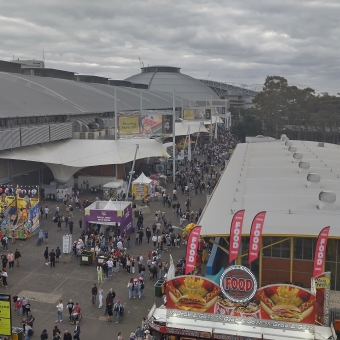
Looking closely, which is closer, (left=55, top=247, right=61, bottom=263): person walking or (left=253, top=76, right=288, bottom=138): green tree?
(left=55, top=247, right=61, bottom=263): person walking

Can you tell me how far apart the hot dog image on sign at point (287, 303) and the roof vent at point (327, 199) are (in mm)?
6045

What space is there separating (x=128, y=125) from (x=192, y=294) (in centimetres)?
2618

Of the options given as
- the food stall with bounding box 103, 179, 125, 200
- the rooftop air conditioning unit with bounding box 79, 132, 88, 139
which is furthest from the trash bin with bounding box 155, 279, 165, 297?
the rooftop air conditioning unit with bounding box 79, 132, 88, 139

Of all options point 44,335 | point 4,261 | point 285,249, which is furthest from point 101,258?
point 285,249

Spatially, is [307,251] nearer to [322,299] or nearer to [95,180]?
[322,299]

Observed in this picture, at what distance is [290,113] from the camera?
72.9 metres

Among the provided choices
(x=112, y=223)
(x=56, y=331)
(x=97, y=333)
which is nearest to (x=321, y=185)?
(x=112, y=223)

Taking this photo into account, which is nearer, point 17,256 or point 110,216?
point 17,256

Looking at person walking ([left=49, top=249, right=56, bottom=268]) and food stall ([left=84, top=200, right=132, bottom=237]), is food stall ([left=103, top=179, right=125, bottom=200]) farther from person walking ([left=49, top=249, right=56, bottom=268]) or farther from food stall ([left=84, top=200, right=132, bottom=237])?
person walking ([left=49, top=249, right=56, bottom=268])

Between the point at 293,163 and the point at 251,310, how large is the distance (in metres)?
16.4

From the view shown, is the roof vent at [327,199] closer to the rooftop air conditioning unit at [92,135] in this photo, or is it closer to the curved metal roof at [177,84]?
the rooftop air conditioning unit at [92,135]

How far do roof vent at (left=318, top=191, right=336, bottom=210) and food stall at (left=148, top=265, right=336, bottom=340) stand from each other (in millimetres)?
4774

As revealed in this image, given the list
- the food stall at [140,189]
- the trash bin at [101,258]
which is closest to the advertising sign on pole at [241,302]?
the trash bin at [101,258]

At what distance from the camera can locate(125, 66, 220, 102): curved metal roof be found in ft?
346
